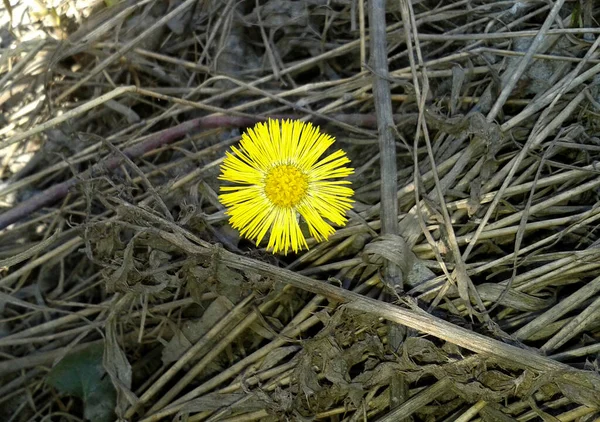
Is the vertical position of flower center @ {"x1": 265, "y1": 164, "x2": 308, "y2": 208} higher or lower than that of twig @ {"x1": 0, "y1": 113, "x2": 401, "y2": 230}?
lower

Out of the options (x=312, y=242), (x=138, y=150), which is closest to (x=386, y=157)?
(x=312, y=242)

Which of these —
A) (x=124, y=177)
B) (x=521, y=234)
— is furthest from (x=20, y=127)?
(x=521, y=234)

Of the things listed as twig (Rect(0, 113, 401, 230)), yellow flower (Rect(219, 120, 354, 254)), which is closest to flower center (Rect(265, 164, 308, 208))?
yellow flower (Rect(219, 120, 354, 254))

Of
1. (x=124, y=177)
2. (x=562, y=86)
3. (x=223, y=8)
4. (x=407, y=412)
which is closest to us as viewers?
(x=407, y=412)

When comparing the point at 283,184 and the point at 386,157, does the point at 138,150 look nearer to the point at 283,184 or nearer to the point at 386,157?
the point at 283,184

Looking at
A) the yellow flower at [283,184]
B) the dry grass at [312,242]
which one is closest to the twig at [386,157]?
the dry grass at [312,242]

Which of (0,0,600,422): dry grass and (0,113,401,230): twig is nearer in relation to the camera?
(0,0,600,422): dry grass

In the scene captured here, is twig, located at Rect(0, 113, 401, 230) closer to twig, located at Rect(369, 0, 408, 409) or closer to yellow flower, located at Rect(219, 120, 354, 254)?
twig, located at Rect(369, 0, 408, 409)

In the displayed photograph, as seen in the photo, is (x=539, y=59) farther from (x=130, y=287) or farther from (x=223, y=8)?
(x=130, y=287)

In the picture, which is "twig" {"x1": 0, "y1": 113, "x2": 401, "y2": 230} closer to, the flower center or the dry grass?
the dry grass
